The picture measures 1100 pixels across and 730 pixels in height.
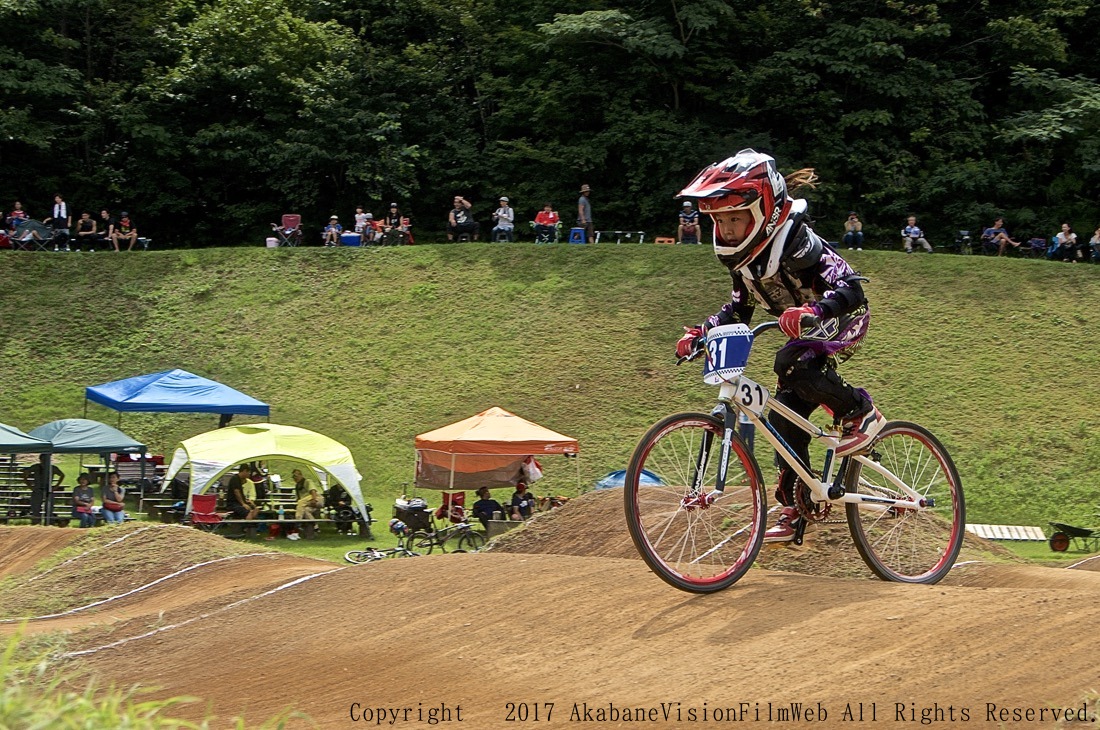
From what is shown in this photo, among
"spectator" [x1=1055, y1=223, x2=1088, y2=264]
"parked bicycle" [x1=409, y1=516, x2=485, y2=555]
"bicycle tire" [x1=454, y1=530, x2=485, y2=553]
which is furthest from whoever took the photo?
"spectator" [x1=1055, y1=223, x2=1088, y2=264]

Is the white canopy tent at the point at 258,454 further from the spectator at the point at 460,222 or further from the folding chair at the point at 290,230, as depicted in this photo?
the folding chair at the point at 290,230

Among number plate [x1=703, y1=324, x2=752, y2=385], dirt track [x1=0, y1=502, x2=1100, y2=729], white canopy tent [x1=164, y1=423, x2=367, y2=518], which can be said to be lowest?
white canopy tent [x1=164, y1=423, x2=367, y2=518]

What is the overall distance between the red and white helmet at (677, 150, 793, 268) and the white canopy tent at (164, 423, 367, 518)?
15437 mm

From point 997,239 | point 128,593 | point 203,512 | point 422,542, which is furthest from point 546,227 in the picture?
point 128,593

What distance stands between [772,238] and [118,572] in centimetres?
749

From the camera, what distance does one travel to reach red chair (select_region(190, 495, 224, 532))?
21438 millimetres

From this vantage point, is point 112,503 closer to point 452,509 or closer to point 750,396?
point 452,509

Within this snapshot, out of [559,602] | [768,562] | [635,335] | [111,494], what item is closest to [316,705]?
[559,602]

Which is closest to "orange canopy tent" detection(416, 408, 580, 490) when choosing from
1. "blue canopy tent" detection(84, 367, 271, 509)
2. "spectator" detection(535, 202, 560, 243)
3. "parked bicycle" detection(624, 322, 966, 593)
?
"blue canopy tent" detection(84, 367, 271, 509)

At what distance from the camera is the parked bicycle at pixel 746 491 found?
709 cm

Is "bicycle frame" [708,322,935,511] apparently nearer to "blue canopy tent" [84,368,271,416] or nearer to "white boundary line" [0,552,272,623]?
"white boundary line" [0,552,272,623]

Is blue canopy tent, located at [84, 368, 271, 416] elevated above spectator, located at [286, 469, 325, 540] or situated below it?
above

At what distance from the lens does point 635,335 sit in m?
31.0

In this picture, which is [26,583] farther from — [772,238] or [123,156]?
[123,156]
